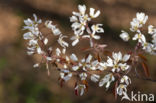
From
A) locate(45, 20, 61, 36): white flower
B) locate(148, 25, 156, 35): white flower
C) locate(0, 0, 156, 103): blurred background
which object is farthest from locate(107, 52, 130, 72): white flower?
locate(0, 0, 156, 103): blurred background

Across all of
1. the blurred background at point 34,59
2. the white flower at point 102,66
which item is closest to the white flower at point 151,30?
the white flower at point 102,66

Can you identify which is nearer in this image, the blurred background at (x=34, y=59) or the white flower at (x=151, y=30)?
the white flower at (x=151, y=30)

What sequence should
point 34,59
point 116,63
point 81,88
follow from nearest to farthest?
point 116,63
point 81,88
point 34,59

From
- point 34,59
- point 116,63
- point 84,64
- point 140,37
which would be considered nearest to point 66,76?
point 84,64

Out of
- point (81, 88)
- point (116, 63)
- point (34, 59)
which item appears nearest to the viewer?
point (116, 63)

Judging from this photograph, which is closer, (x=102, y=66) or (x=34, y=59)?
(x=102, y=66)

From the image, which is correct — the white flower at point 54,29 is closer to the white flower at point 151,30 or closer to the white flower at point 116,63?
the white flower at point 116,63

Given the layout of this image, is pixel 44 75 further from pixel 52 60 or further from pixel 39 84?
pixel 52 60

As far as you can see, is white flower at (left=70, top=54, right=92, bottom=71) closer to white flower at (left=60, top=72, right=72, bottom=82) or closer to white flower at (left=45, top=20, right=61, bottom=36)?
white flower at (left=60, top=72, right=72, bottom=82)

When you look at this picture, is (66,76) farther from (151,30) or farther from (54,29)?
(151,30)
